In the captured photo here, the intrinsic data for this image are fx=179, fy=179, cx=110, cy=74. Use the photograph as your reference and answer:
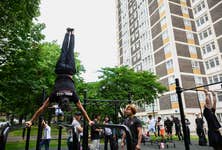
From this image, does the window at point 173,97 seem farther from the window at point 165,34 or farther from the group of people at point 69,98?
the group of people at point 69,98

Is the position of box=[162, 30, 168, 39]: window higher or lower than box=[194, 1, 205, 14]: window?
lower

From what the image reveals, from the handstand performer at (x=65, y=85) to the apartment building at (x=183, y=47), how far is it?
84.7ft

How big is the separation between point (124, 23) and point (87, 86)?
3684 cm

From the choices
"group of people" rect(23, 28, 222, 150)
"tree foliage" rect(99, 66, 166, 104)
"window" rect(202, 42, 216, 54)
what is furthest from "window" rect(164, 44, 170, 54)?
"group of people" rect(23, 28, 222, 150)

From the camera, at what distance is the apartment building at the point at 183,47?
2856cm

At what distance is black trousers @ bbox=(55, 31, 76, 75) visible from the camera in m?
3.71

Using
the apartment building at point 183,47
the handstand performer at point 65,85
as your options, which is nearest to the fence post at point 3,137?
the handstand performer at point 65,85

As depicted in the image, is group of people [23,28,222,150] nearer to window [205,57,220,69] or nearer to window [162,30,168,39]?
window [205,57,220,69]

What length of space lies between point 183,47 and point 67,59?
30.2 m

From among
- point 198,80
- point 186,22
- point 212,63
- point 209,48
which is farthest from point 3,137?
point 186,22

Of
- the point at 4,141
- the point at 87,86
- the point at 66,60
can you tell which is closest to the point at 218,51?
the point at 87,86

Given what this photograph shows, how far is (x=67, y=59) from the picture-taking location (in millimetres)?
3936

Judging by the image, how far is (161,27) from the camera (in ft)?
110

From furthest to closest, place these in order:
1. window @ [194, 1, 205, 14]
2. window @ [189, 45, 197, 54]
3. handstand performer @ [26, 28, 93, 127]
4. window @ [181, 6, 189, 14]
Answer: window @ [181, 6, 189, 14] < window @ [194, 1, 205, 14] < window @ [189, 45, 197, 54] < handstand performer @ [26, 28, 93, 127]
